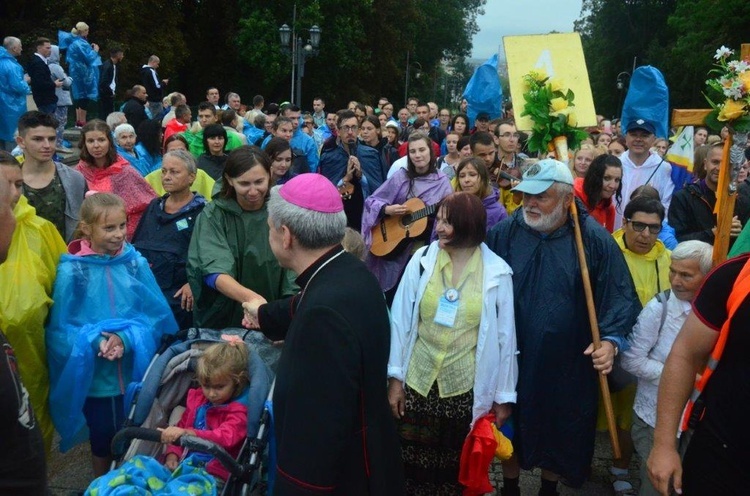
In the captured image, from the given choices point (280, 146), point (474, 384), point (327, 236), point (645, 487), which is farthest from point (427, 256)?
point (280, 146)

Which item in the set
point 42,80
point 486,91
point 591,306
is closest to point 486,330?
point 591,306

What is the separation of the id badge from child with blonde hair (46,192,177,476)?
1621 millimetres

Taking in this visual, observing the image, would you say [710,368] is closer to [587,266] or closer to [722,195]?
[587,266]

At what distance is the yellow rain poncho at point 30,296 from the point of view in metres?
3.63

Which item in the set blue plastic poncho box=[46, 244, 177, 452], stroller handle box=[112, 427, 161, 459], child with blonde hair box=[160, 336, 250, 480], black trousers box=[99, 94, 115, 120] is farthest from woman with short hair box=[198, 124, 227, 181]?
black trousers box=[99, 94, 115, 120]

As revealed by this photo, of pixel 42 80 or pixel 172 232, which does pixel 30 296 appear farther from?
pixel 42 80

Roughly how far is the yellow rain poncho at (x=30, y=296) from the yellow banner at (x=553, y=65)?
3059 mm

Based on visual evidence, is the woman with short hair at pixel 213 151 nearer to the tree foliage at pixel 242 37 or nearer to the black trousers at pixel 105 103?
the black trousers at pixel 105 103

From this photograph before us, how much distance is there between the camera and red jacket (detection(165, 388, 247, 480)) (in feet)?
10.7

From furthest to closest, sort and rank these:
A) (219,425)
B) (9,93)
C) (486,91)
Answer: (9,93), (486,91), (219,425)

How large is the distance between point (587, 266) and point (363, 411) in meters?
1.88

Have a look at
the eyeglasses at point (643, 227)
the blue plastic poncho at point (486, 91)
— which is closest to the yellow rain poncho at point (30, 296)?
the eyeglasses at point (643, 227)

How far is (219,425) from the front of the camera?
11.2 ft

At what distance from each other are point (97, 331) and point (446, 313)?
1.88 m
